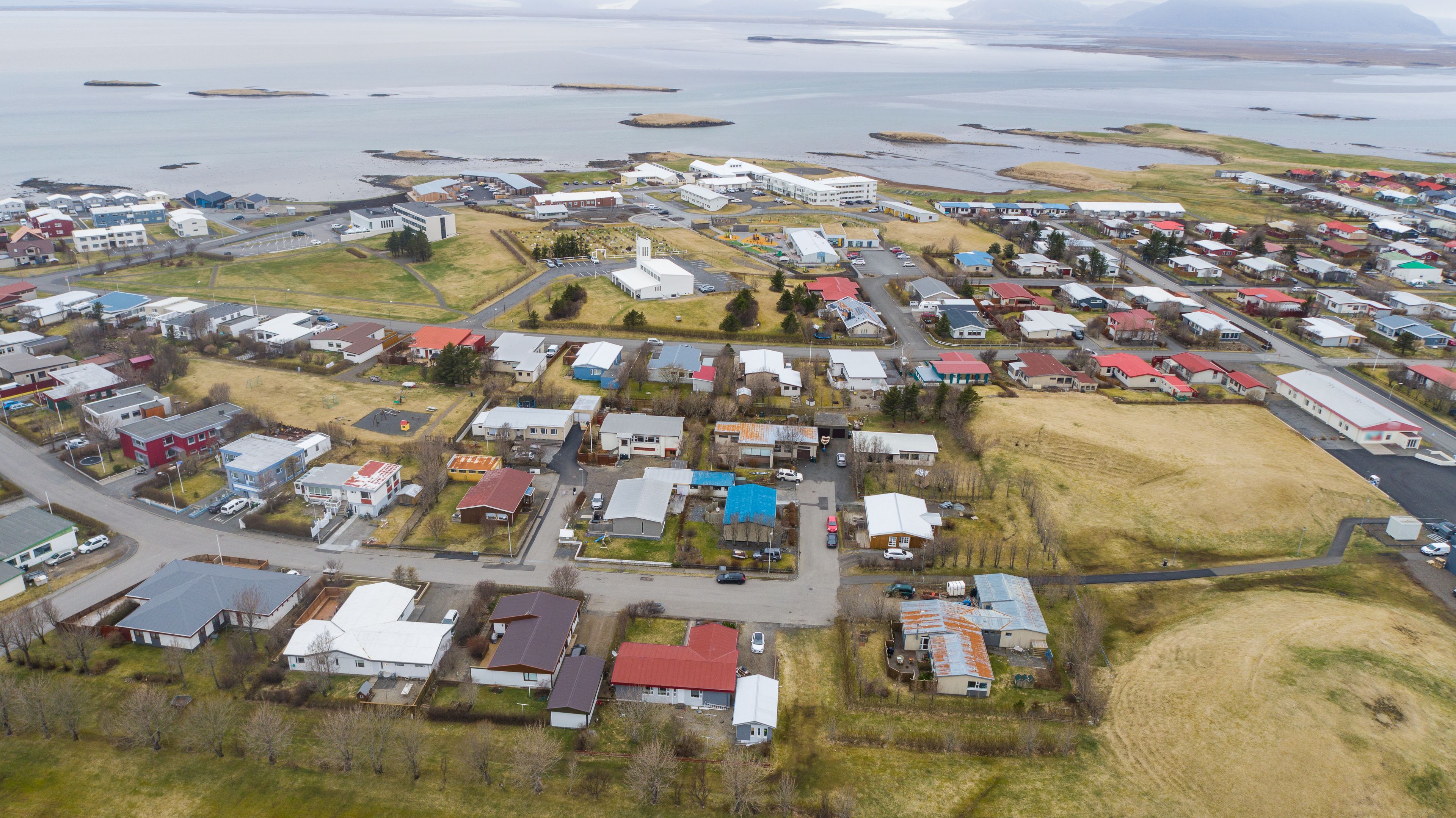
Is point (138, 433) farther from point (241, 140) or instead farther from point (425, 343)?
point (241, 140)

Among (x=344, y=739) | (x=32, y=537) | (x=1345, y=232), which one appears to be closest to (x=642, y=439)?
(x=344, y=739)

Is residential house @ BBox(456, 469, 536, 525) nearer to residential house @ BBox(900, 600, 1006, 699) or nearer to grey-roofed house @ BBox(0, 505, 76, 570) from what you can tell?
grey-roofed house @ BBox(0, 505, 76, 570)

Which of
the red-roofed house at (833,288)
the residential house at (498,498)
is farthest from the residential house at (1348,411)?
the residential house at (498,498)

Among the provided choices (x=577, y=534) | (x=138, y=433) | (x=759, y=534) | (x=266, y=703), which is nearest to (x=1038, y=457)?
(x=759, y=534)

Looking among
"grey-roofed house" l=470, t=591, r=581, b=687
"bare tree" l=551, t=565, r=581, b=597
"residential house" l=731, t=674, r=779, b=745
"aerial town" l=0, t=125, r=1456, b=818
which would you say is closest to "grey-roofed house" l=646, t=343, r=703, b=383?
"aerial town" l=0, t=125, r=1456, b=818

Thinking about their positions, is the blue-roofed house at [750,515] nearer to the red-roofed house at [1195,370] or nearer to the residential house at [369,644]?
the residential house at [369,644]
